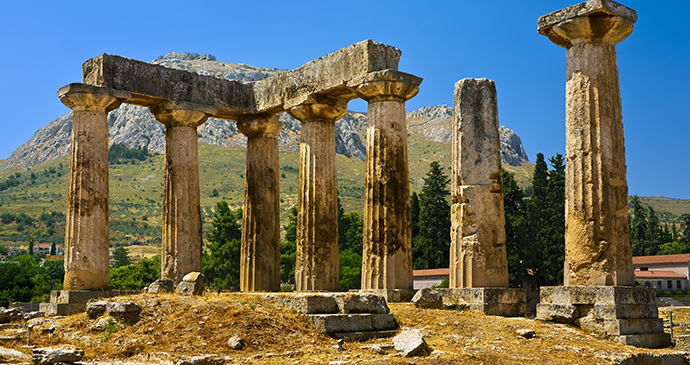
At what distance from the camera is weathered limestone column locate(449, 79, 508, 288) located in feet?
59.9

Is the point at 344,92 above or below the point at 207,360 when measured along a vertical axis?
above

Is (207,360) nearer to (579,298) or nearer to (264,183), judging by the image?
(579,298)

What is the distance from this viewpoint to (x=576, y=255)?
15305 mm

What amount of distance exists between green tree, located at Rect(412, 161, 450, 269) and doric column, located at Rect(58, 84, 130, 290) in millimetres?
40779

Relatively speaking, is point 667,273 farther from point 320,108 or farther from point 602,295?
point 602,295

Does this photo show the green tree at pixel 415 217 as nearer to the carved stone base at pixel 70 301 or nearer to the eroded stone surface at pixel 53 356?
the carved stone base at pixel 70 301

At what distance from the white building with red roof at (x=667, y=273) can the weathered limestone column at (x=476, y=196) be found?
60655mm

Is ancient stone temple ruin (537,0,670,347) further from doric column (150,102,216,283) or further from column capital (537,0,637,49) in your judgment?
doric column (150,102,216,283)

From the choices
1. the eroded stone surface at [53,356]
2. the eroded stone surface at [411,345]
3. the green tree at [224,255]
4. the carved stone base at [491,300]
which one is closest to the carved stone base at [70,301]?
the eroded stone surface at [53,356]

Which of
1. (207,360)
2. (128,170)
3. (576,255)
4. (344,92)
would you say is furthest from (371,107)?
(128,170)

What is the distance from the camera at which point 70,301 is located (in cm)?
2053

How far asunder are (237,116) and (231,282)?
44.0 m

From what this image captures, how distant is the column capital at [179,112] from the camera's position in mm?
23516

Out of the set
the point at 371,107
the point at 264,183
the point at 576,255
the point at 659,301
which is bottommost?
the point at 659,301
